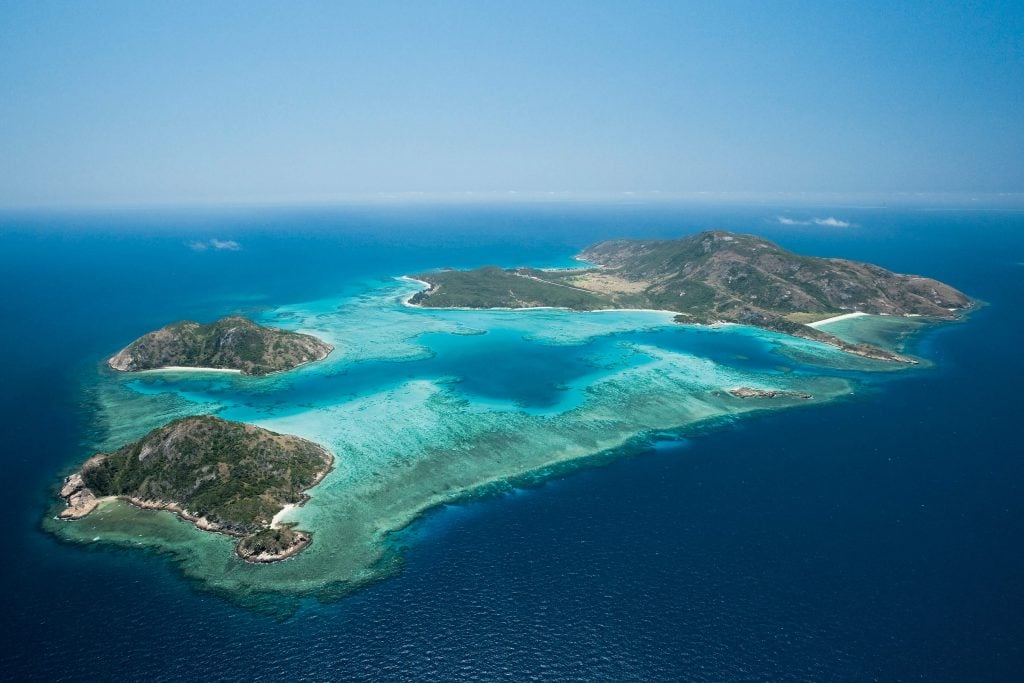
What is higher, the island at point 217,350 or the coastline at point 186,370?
the island at point 217,350

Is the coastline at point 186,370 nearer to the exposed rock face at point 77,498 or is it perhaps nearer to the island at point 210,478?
the island at point 210,478

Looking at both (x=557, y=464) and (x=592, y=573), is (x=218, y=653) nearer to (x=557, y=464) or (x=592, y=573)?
(x=592, y=573)

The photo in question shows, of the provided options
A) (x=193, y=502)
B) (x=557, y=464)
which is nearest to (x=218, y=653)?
(x=193, y=502)

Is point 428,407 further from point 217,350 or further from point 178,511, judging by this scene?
point 217,350

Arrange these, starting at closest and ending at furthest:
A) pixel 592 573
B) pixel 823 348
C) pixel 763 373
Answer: pixel 592 573, pixel 763 373, pixel 823 348

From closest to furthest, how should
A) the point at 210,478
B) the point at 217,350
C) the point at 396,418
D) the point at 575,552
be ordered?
the point at 575,552 → the point at 210,478 → the point at 396,418 → the point at 217,350

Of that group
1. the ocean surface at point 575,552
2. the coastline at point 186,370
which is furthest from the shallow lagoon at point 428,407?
the coastline at point 186,370

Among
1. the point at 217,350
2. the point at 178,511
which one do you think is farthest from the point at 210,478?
the point at 217,350
